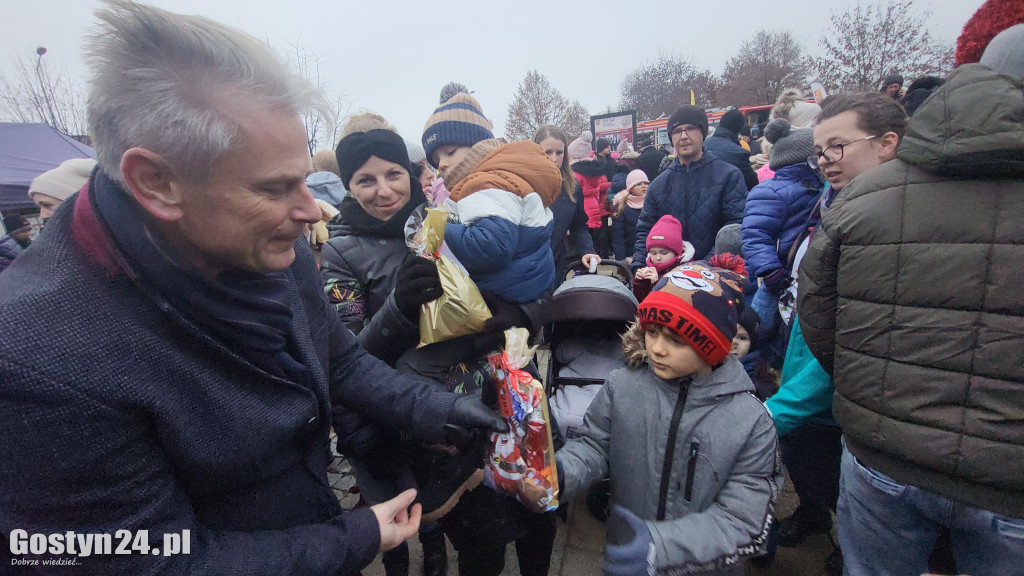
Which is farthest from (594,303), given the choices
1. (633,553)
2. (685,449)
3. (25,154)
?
(25,154)

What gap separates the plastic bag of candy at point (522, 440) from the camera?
1524 mm

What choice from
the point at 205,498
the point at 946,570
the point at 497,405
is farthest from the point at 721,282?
the point at 205,498

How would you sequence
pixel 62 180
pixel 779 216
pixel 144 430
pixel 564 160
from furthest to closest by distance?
pixel 564 160 < pixel 62 180 < pixel 779 216 < pixel 144 430

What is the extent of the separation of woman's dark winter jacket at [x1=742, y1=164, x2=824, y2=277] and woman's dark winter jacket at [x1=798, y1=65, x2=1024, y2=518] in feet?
4.63

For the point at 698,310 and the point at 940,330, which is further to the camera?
the point at 698,310

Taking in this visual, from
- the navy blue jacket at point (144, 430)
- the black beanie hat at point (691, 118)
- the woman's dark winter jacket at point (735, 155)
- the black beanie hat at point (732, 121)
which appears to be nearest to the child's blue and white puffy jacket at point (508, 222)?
the navy blue jacket at point (144, 430)

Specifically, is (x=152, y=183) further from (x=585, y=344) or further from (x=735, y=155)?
(x=735, y=155)

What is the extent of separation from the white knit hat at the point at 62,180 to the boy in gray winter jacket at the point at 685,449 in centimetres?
410

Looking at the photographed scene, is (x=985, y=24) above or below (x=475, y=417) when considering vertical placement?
above

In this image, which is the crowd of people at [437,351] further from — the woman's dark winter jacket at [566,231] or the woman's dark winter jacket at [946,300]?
the woman's dark winter jacket at [566,231]

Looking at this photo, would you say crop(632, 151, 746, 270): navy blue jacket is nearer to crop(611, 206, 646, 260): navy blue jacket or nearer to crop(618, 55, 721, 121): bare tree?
crop(611, 206, 646, 260): navy blue jacket

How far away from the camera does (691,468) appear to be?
1.76 m

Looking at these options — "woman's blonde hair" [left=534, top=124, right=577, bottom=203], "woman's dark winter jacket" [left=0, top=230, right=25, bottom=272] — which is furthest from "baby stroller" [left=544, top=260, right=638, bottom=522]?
"woman's dark winter jacket" [left=0, top=230, right=25, bottom=272]

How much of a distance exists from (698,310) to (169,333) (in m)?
1.68
